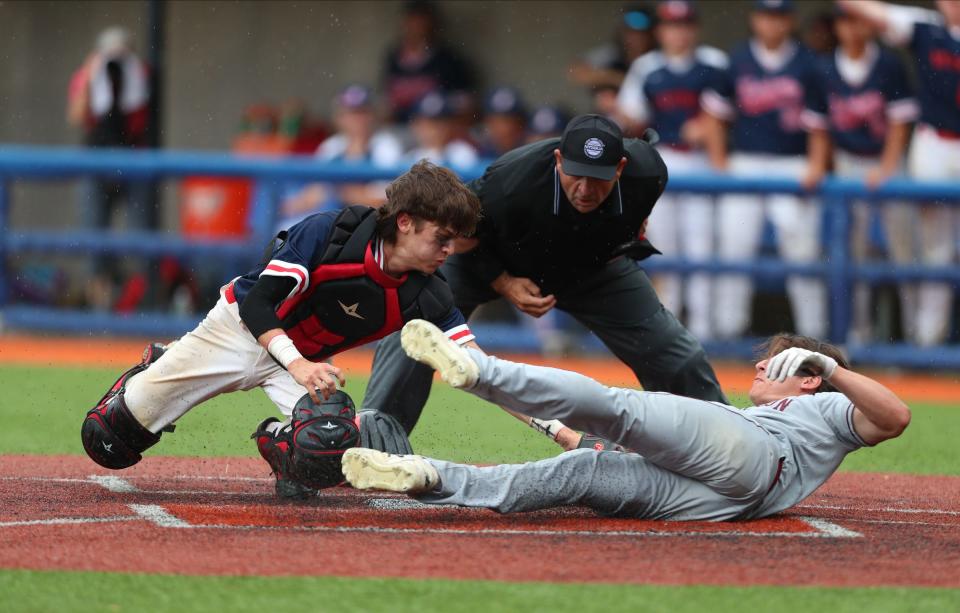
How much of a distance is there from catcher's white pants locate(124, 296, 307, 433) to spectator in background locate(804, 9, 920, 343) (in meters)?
6.22

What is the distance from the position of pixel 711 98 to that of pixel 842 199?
123 centimetres

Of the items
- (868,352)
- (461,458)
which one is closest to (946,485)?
(461,458)

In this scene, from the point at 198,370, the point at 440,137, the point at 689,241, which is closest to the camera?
the point at 198,370

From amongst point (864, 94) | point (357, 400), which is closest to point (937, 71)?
point (864, 94)

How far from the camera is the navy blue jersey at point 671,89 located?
11219mm

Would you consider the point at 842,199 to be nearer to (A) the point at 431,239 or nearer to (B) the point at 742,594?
(A) the point at 431,239

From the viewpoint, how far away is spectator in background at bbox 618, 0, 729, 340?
11234 millimetres

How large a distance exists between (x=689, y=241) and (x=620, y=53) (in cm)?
215

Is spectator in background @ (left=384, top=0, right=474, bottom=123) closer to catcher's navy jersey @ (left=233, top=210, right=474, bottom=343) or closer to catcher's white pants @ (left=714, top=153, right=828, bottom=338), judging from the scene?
catcher's white pants @ (left=714, top=153, right=828, bottom=338)

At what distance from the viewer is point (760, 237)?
38.0 feet

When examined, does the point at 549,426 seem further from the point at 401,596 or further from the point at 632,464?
the point at 401,596

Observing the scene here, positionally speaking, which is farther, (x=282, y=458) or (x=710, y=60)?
(x=710, y=60)

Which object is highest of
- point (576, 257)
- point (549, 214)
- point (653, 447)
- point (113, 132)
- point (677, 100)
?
point (677, 100)

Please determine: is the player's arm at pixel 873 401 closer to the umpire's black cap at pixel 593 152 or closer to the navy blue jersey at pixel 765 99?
the umpire's black cap at pixel 593 152
